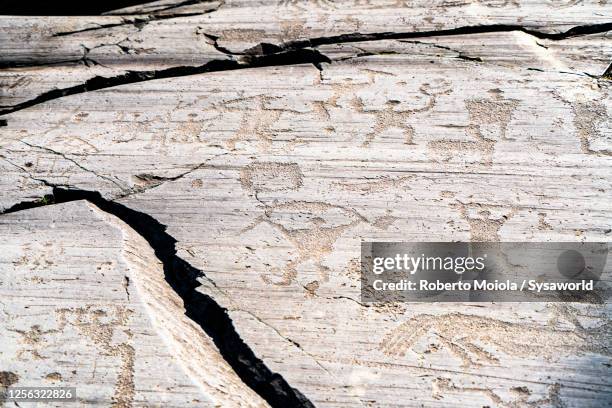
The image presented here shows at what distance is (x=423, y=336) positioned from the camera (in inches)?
65.4

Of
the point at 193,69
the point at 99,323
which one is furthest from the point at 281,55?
the point at 99,323

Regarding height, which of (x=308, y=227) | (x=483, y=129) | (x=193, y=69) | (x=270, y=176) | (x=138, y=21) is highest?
(x=138, y=21)

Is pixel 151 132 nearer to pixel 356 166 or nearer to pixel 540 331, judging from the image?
pixel 356 166

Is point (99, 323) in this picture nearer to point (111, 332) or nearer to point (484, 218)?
point (111, 332)

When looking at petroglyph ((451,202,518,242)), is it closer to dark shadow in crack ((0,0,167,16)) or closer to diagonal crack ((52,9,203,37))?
diagonal crack ((52,9,203,37))

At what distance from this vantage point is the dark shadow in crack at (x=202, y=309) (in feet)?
5.18

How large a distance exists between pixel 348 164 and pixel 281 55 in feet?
2.25

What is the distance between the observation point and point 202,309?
1764mm

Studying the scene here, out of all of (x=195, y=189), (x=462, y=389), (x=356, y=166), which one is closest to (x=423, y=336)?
(x=462, y=389)

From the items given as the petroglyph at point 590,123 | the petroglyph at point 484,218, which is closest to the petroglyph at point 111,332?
the petroglyph at point 484,218

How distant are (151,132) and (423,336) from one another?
119 centimetres

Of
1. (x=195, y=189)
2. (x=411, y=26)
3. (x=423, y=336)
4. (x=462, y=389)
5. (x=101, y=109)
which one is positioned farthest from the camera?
(x=411, y=26)

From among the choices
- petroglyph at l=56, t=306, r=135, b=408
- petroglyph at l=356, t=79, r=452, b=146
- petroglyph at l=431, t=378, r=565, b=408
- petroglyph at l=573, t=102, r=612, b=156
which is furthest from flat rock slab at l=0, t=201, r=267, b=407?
petroglyph at l=573, t=102, r=612, b=156

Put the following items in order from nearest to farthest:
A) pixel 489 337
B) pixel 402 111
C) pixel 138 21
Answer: pixel 489 337 < pixel 402 111 < pixel 138 21
